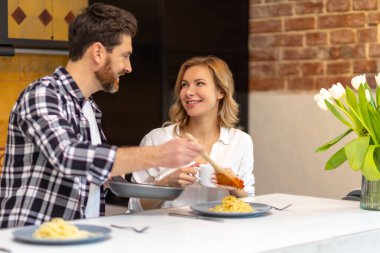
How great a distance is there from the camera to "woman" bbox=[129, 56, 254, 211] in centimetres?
335

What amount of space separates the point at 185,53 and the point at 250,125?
0.76m

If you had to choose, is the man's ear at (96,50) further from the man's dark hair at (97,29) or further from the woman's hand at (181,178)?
the woman's hand at (181,178)

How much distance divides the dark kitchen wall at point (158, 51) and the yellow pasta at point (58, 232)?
7.27 feet

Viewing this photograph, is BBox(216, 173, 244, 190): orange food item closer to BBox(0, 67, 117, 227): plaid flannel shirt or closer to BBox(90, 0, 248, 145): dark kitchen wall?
BBox(0, 67, 117, 227): plaid flannel shirt

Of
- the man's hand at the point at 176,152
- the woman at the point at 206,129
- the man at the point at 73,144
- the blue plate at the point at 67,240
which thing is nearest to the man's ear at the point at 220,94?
the woman at the point at 206,129

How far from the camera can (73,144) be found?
7.73 feet

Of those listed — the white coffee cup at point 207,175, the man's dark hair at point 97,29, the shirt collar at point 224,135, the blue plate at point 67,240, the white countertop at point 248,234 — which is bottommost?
the white countertop at point 248,234

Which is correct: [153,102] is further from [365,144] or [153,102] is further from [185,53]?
[365,144]

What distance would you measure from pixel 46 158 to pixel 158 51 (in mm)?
1829

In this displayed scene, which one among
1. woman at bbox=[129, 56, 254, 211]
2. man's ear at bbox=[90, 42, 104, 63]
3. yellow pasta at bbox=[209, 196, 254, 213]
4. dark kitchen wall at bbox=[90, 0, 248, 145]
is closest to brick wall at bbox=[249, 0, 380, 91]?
dark kitchen wall at bbox=[90, 0, 248, 145]

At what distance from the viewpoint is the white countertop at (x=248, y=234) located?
2039 mm

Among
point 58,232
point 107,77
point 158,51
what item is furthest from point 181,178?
point 158,51

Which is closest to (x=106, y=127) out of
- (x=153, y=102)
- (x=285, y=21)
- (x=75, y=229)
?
(x=153, y=102)

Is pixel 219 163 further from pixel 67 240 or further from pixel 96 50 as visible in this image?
pixel 67 240
